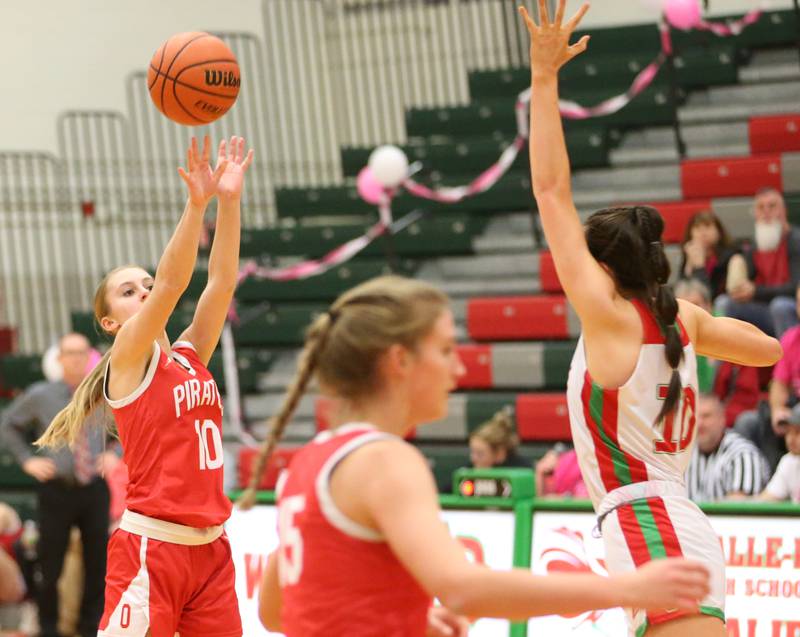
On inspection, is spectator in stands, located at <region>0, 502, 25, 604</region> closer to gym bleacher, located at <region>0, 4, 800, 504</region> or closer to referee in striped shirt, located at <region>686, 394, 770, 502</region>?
gym bleacher, located at <region>0, 4, 800, 504</region>

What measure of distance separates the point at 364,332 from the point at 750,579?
10.8 ft

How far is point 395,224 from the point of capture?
11.3 m

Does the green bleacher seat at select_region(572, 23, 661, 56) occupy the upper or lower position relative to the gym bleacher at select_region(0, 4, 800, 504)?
upper

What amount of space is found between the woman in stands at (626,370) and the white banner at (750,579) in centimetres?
178

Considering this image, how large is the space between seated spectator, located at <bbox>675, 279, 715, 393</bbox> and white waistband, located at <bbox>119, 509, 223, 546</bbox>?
12.4 ft

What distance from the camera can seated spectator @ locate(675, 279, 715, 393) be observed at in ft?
24.2

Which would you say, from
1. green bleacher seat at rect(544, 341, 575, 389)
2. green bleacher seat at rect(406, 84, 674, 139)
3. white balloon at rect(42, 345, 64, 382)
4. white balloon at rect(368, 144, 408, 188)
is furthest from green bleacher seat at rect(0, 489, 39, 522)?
green bleacher seat at rect(406, 84, 674, 139)

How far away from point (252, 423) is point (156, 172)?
12.3ft

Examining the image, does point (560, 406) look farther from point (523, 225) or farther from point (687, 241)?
point (523, 225)

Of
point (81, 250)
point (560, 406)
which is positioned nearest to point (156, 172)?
point (81, 250)

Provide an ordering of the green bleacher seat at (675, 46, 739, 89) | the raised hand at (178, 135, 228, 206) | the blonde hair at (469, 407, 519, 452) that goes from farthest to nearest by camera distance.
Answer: the green bleacher seat at (675, 46, 739, 89) < the blonde hair at (469, 407, 519, 452) < the raised hand at (178, 135, 228, 206)

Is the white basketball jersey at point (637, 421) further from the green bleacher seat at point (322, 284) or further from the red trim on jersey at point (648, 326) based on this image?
the green bleacher seat at point (322, 284)

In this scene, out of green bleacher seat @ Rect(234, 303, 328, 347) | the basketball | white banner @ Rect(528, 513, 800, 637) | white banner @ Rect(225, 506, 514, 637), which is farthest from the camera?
green bleacher seat @ Rect(234, 303, 328, 347)

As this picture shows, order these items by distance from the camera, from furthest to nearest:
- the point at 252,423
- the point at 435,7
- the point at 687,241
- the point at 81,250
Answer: the point at 81,250 < the point at 435,7 < the point at 252,423 < the point at 687,241
